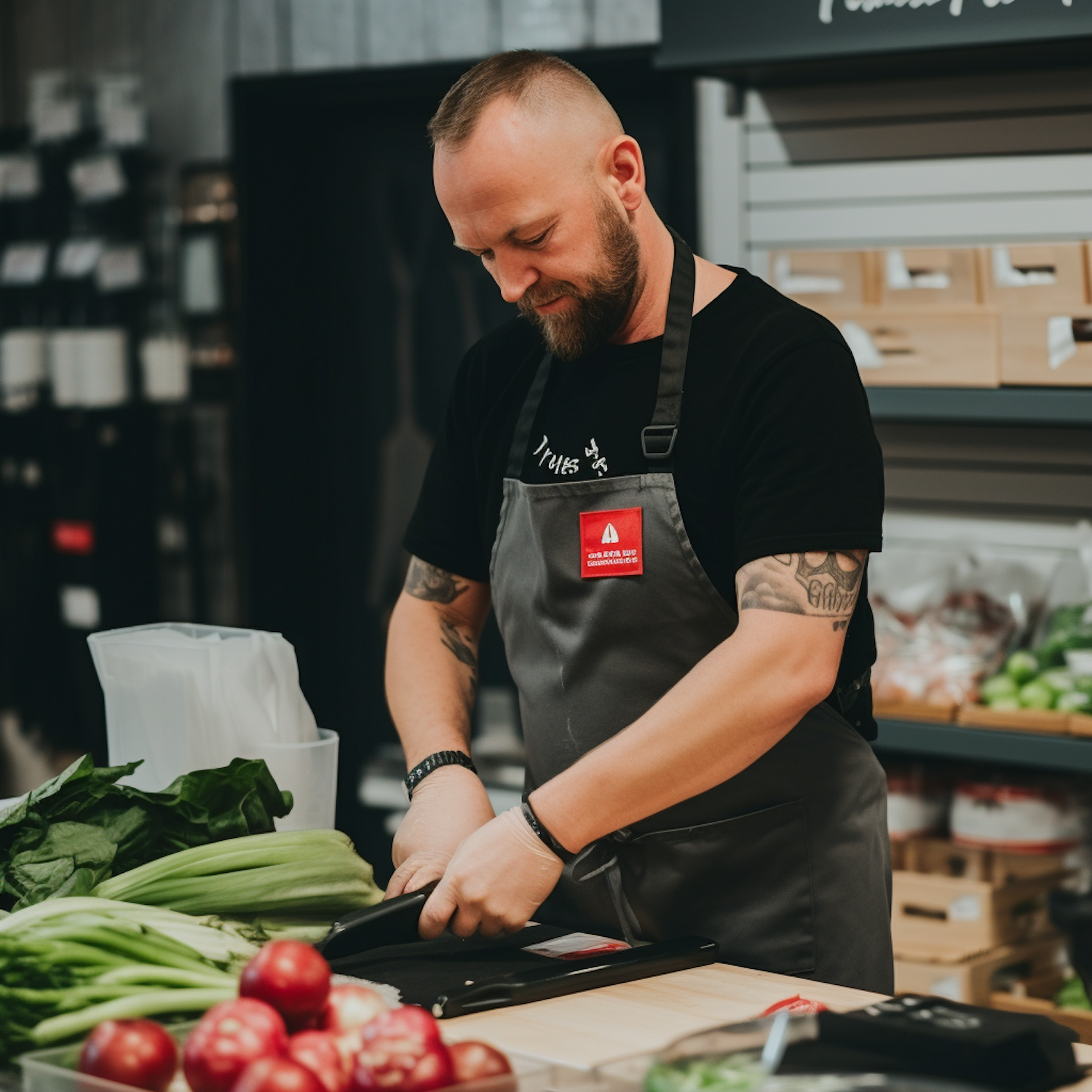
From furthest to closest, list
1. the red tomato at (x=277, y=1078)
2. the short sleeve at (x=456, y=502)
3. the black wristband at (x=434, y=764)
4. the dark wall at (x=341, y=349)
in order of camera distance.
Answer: the dark wall at (x=341, y=349), the short sleeve at (x=456, y=502), the black wristband at (x=434, y=764), the red tomato at (x=277, y=1078)

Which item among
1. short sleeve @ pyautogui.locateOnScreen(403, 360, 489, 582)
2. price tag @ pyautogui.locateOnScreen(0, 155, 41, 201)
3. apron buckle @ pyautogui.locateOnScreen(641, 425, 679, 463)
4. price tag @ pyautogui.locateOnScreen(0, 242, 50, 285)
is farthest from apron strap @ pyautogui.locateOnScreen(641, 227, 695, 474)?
price tag @ pyautogui.locateOnScreen(0, 155, 41, 201)

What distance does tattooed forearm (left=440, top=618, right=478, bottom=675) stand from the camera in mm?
2223

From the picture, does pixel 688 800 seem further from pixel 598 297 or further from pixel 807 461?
pixel 598 297

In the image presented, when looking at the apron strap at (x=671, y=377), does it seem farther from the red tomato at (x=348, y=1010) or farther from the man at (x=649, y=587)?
the red tomato at (x=348, y=1010)

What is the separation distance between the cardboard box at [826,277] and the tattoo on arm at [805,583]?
1389 mm

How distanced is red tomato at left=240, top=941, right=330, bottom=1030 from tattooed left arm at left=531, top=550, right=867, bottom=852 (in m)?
0.44

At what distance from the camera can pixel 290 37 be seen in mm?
4348

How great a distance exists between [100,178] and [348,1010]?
12.1ft

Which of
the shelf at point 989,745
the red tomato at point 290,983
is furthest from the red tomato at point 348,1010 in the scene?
the shelf at point 989,745

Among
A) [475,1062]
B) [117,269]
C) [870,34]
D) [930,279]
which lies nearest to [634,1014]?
[475,1062]

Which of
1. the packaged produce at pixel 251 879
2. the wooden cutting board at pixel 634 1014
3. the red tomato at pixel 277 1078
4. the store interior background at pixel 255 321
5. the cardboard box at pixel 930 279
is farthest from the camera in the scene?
the store interior background at pixel 255 321

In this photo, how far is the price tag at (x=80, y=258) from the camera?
4.54 meters

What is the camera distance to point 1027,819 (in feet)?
9.71

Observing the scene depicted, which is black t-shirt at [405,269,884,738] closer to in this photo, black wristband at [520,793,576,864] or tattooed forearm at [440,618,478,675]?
tattooed forearm at [440,618,478,675]
